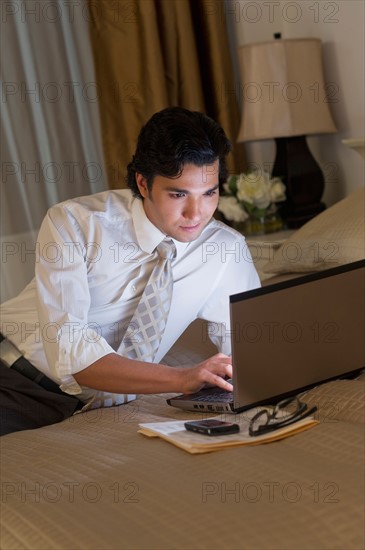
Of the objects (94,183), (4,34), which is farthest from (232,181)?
(4,34)

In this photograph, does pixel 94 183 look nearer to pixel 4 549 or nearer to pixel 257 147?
pixel 257 147

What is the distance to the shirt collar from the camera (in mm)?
1885

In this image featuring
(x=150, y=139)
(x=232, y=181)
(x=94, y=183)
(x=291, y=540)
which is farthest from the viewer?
(x=94, y=183)

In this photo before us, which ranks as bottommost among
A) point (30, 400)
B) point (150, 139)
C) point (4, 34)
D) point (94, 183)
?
point (30, 400)

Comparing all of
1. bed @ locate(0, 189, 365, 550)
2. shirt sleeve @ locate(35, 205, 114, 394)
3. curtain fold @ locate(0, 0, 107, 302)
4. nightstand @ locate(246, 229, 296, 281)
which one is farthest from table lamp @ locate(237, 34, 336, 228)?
bed @ locate(0, 189, 365, 550)

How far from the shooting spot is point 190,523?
1.14m

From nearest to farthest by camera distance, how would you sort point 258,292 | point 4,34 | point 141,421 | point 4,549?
point 4,549 → point 258,292 → point 141,421 → point 4,34

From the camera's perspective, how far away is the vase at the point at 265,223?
10.6 feet

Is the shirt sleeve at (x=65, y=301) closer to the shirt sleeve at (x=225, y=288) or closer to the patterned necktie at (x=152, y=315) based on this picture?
the patterned necktie at (x=152, y=315)

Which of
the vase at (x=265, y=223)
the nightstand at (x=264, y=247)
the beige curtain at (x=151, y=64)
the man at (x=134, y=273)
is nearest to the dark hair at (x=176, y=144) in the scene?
the man at (x=134, y=273)

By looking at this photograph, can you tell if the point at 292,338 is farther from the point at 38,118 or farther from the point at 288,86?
the point at 38,118

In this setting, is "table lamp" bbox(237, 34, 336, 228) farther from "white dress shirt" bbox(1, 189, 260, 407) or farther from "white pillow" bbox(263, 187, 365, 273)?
"white dress shirt" bbox(1, 189, 260, 407)

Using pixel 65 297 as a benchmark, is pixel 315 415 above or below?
below

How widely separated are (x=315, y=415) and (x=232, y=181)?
183 cm
